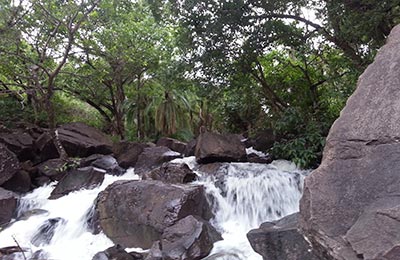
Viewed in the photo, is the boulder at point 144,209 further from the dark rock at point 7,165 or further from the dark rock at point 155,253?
the dark rock at point 7,165

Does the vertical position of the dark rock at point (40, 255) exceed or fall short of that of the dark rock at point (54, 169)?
it falls short

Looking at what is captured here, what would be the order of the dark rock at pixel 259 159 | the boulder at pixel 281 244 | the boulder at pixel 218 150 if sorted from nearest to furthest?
the boulder at pixel 281 244 → the boulder at pixel 218 150 → the dark rock at pixel 259 159

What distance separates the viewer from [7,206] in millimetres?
7203

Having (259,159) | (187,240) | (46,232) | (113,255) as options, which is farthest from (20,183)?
(259,159)

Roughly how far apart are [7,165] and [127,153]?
3.01 m

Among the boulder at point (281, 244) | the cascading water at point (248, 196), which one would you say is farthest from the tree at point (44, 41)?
the boulder at point (281, 244)

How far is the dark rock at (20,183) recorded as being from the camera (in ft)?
28.1

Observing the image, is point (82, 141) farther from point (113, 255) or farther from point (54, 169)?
point (113, 255)

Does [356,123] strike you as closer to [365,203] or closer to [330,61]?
[365,203]

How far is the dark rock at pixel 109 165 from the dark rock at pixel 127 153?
17 cm

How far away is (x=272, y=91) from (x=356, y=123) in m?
7.04

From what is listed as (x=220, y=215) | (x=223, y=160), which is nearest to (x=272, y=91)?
(x=223, y=160)

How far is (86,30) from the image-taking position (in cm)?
996

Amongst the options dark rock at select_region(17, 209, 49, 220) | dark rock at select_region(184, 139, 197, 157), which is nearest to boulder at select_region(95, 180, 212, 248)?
dark rock at select_region(17, 209, 49, 220)
